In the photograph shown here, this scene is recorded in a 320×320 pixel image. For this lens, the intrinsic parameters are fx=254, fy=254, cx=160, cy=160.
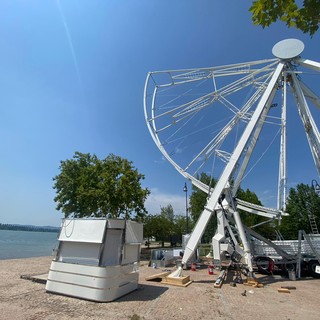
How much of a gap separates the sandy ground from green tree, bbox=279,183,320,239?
39848 millimetres

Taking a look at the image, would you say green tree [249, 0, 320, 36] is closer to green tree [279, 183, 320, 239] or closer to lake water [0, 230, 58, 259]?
lake water [0, 230, 58, 259]

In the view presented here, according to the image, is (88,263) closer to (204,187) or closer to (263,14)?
(263,14)

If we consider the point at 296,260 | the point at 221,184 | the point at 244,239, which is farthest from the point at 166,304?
the point at 296,260

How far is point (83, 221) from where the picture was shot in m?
10.2

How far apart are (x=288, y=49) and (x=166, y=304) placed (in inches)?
749

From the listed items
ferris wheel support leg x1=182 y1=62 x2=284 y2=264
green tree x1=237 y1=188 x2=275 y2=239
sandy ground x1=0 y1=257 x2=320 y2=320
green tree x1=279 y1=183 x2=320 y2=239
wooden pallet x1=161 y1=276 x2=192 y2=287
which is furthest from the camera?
green tree x1=237 y1=188 x2=275 y2=239

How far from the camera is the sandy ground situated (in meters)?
7.84

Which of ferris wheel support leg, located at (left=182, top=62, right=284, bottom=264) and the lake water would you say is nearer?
ferris wheel support leg, located at (left=182, top=62, right=284, bottom=264)

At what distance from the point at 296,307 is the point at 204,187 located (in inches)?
385

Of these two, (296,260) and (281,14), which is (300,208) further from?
(281,14)

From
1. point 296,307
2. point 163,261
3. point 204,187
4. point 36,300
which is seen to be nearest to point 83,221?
point 36,300

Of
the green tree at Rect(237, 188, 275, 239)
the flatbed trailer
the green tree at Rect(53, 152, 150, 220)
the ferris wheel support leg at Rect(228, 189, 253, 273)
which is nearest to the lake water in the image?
the green tree at Rect(53, 152, 150, 220)

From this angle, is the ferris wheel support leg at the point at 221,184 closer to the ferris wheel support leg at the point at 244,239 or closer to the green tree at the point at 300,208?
the ferris wheel support leg at the point at 244,239

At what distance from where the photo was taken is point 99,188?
2556 cm
